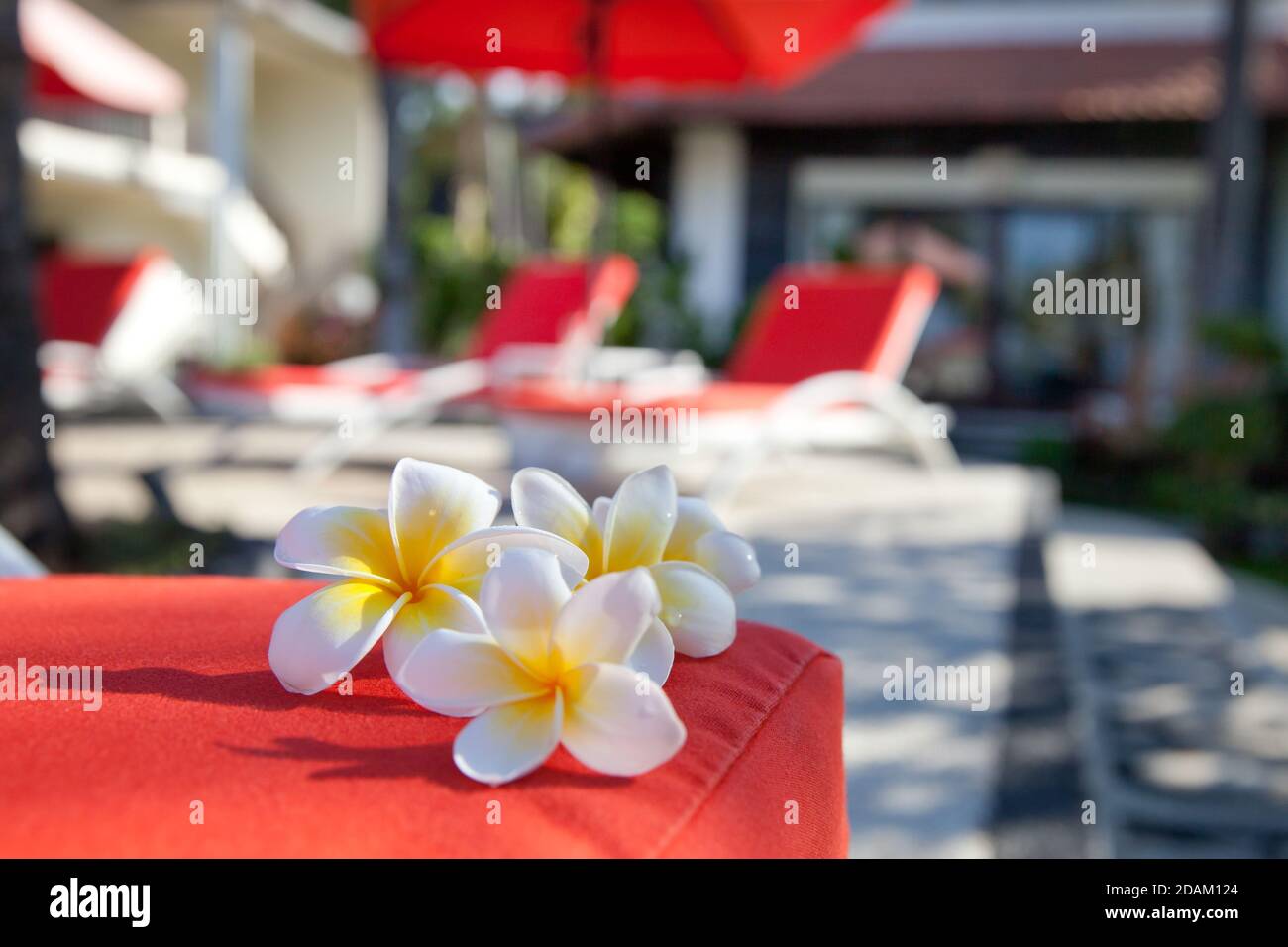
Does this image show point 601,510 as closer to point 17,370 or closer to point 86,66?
point 17,370

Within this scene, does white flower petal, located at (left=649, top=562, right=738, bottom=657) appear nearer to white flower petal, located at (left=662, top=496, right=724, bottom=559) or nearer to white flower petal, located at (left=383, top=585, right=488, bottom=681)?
white flower petal, located at (left=662, top=496, right=724, bottom=559)

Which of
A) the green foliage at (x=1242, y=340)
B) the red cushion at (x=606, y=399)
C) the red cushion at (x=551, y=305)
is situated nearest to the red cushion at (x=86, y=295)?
the red cushion at (x=551, y=305)

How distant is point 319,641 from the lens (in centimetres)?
113

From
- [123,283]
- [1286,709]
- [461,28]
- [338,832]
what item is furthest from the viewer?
[123,283]

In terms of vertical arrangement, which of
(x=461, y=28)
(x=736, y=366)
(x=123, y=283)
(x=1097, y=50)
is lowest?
(x=736, y=366)

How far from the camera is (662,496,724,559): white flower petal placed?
1358 mm

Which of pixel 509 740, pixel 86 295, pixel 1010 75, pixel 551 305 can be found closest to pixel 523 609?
pixel 509 740

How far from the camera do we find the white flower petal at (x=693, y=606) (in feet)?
4.10

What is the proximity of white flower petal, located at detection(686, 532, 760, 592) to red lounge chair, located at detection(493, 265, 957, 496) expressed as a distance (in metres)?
3.51

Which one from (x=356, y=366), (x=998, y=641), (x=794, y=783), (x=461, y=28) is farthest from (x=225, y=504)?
(x=794, y=783)

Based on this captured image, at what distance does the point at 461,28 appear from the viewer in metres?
6.37

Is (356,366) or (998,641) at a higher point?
(356,366)
